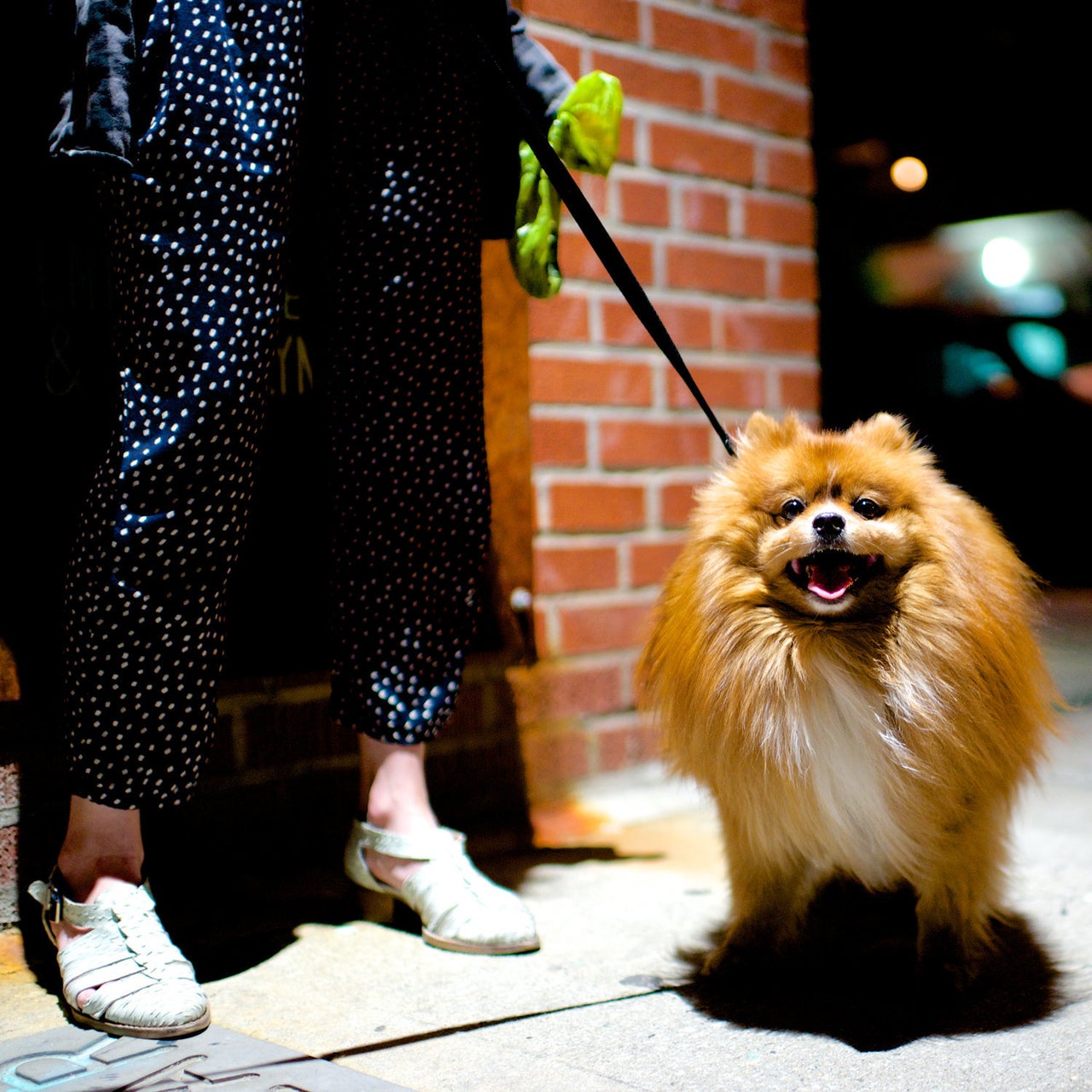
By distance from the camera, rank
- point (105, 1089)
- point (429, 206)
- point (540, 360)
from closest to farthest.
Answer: point (105, 1089), point (429, 206), point (540, 360)

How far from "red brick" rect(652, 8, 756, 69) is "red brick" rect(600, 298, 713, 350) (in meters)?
0.57

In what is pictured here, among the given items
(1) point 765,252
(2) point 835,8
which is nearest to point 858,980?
(1) point 765,252

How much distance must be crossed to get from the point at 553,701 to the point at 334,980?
2.95 feet

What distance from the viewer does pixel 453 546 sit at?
1639 millimetres

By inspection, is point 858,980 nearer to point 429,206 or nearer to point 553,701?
point 553,701

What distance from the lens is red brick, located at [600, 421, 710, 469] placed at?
2359mm

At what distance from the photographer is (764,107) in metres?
2.63

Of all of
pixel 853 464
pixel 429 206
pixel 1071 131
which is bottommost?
pixel 853 464

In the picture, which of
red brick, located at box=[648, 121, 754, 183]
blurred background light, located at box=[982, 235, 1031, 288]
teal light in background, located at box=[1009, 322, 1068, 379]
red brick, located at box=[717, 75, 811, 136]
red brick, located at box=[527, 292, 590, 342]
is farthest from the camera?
teal light in background, located at box=[1009, 322, 1068, 379]

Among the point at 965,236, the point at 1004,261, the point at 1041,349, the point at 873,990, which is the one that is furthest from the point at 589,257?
the point at 1041,349

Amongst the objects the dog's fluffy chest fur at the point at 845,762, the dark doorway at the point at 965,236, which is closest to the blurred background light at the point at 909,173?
the dark doorway at the point at 965,236

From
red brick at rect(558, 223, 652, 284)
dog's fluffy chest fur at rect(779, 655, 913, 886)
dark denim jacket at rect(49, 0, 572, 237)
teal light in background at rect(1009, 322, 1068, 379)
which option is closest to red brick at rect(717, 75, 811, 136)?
red brick at rect(558, 223, 652, 284)

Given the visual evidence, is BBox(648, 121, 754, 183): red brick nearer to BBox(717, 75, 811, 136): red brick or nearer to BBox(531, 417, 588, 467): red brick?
BBox(717, 75, 811, 136): red brick

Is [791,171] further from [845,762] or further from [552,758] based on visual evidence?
[845,762]
